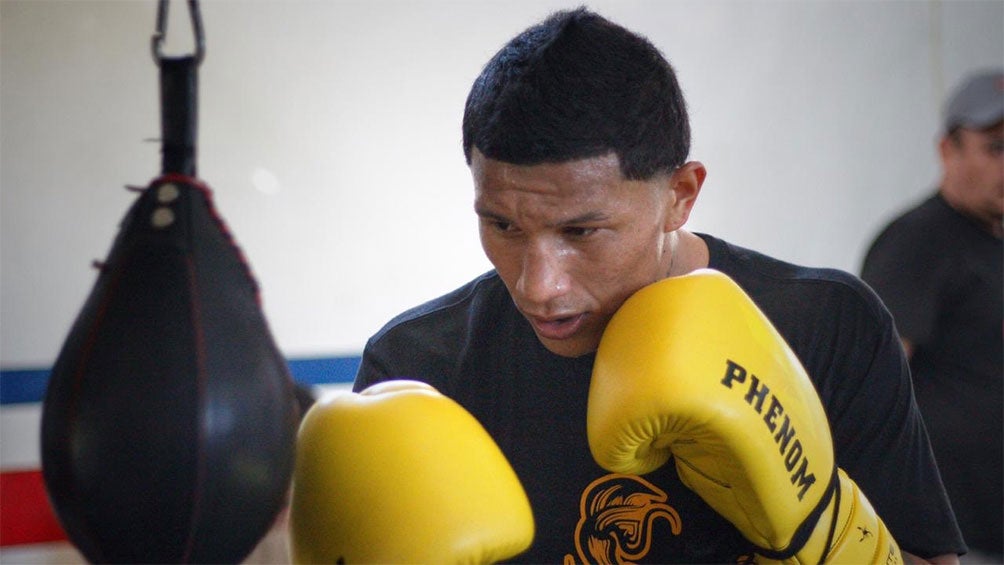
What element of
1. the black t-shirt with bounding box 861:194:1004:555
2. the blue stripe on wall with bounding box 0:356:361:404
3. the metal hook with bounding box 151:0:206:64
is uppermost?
the metal hook with bounding box 151:0:206:64

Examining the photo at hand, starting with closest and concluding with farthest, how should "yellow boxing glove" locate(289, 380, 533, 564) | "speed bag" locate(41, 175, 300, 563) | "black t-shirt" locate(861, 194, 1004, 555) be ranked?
"speed bag" locate(41, 175, 300, 563) → "yellow boxing glove" locate(289, 380, 533, 564) → "black t-shirt" locate(861, 194, 1004, 555)

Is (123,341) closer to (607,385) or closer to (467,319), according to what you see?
(607,385)

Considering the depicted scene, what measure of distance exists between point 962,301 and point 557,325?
4.59 ft

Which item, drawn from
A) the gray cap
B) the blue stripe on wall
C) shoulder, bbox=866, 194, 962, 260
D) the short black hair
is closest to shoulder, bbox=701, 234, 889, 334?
the short black hair

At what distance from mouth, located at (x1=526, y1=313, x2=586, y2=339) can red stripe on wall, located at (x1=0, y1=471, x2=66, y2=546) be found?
1.54m

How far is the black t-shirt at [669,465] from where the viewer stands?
3.39 feet

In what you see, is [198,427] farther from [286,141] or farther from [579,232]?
[286,141]

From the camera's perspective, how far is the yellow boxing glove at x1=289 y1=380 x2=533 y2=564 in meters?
0.76

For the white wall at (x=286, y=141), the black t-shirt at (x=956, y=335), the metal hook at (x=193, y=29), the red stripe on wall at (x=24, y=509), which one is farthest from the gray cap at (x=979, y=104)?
the red stripe on wall at (x=24, y=509)

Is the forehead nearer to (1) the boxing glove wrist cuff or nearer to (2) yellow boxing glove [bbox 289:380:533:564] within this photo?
(2) yellow boxing glove [bbox 289:380:533:564]

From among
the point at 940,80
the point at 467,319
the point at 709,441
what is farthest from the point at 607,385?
the point at 940,80

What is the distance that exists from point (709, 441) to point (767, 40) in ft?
7.49

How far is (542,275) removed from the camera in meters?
0.92

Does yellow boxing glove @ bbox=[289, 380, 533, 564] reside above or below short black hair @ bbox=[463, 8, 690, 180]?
below
